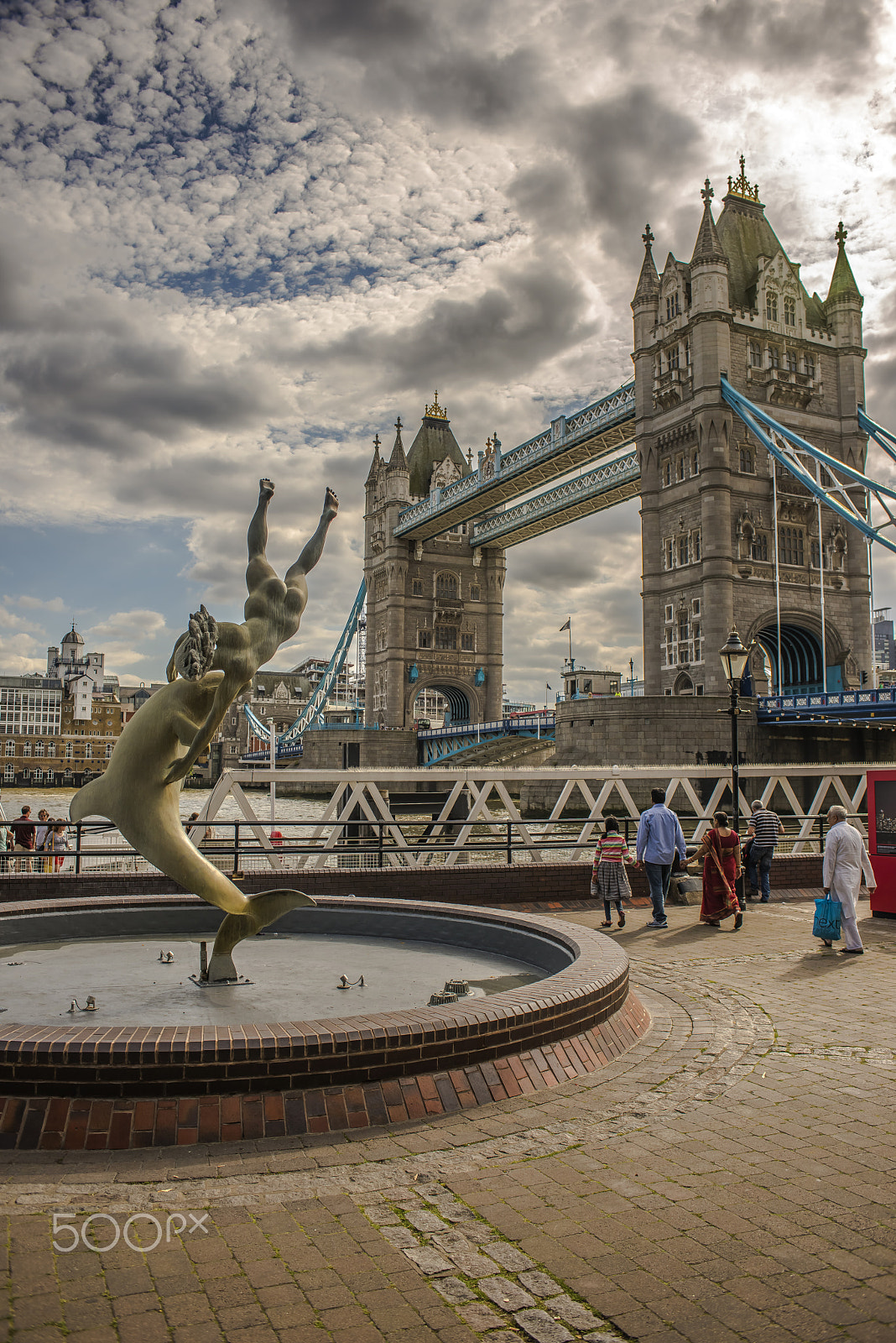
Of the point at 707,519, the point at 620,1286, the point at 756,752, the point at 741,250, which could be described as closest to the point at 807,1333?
the point at 620,1286

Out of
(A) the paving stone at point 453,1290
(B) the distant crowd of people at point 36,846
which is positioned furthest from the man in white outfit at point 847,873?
(B) the distant crowd of people at point 36,846

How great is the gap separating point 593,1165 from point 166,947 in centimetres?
476

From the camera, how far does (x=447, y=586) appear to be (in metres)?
80.1

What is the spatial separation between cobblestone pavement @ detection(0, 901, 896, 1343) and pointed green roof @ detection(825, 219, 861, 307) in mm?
51504

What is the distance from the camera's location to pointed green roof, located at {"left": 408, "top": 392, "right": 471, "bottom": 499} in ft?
278

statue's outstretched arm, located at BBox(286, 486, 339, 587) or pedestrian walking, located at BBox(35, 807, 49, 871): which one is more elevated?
statue's outstretched arm, located at BBox(286, 486, 339, 587)

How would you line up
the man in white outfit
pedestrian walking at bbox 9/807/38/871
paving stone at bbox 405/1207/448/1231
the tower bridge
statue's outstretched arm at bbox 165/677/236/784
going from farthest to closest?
the tower bridge < pedestrian walking at bbox 9/807/38/871 < the man in white outfit < statue's outstretched arm at bbox 165/677/236/784 < paving stone at bbox 405/1207/448/1231

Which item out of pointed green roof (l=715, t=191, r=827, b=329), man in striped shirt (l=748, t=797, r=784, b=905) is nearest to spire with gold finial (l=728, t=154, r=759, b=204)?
pointed green roof (l=715, t=191, r=827, b=329)

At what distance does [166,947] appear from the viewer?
25.3 feet

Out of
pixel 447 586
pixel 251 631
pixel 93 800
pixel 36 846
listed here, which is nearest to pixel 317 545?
pixel 251 631

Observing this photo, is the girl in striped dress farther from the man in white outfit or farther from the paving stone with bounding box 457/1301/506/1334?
the paving stone with bounding box 457/1301/506/1334

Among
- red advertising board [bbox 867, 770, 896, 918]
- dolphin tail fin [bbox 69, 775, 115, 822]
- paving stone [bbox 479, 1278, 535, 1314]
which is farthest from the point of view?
red advertising board [bbox 867, 770, 896, 918]

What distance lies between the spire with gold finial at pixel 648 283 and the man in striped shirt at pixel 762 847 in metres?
41.2

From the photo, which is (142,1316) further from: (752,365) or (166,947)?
(752,365)
